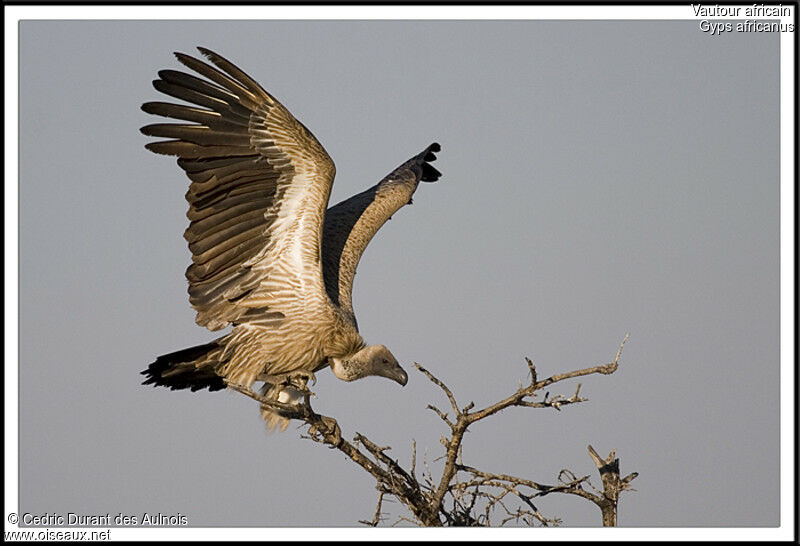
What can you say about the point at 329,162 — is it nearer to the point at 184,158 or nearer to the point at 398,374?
the point at 184,158

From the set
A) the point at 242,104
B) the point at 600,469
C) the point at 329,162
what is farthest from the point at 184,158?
the point at 600,469

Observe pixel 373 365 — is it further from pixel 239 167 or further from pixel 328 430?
pixel 239 167

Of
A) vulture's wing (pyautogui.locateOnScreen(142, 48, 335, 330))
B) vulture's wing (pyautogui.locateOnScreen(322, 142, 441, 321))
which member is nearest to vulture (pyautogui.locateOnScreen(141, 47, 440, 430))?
vulture's wing (pyautogui.locateOnScreen(142, 48, 335, 330))

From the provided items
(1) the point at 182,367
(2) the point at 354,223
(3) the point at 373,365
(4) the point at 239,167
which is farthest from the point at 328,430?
(2) the point at 354,223

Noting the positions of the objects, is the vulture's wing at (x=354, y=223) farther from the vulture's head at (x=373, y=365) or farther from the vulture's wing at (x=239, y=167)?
the vulture's wing at (x=239, y=167)

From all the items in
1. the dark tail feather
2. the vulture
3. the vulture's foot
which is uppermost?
the vulture

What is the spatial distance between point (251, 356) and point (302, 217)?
1.13 meters

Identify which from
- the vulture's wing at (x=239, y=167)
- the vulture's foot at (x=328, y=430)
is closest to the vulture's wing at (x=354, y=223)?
the vulture's wing at (x=239, y=167)

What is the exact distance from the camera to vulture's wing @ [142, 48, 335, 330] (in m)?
7.16

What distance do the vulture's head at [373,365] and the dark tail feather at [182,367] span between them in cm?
97

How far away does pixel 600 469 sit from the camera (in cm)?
713

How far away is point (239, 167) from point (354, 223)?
2.31 meters

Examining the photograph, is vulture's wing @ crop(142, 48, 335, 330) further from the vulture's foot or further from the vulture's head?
the vulture's foot

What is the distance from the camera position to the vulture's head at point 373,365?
7.68 metres
